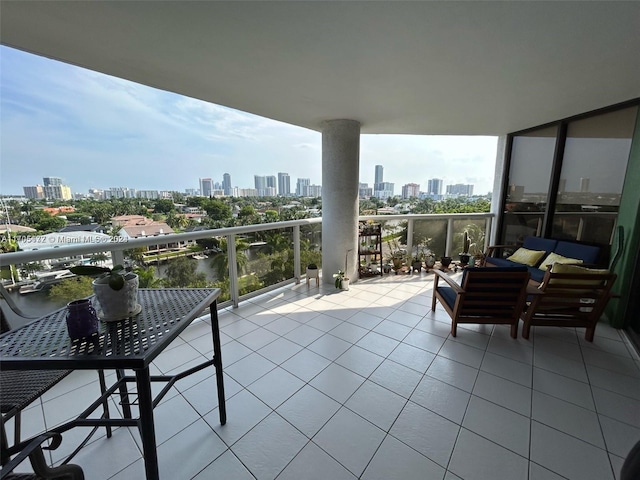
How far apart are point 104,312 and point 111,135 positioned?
28.2 feet

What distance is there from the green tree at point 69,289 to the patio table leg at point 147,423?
1.62 meters

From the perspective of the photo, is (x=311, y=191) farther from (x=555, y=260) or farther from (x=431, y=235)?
(x=555, y=260)

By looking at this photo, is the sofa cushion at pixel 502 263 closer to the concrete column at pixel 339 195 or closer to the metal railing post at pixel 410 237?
the metal railing post at pixel 410 237

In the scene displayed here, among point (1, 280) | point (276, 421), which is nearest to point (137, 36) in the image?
point (1, 280)

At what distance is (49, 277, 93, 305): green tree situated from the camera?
74.5 inches

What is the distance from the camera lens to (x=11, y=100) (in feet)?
11.8

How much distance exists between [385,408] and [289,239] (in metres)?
2.76

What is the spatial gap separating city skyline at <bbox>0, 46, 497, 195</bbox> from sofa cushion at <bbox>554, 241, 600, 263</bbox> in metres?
2.04

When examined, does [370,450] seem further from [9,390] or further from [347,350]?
[9,390]

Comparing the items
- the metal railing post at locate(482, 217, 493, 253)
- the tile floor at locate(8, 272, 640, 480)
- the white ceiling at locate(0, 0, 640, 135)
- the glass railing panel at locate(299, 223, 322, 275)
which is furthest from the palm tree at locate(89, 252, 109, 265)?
the metal railing post at locate(482, 217, 493, 253)

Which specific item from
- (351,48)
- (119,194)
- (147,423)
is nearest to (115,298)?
(147,423)

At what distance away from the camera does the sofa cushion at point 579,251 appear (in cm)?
317

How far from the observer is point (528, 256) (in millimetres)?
3793

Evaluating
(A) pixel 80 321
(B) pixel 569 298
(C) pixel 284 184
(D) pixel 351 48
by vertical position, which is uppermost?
(D) pixel 351 48
